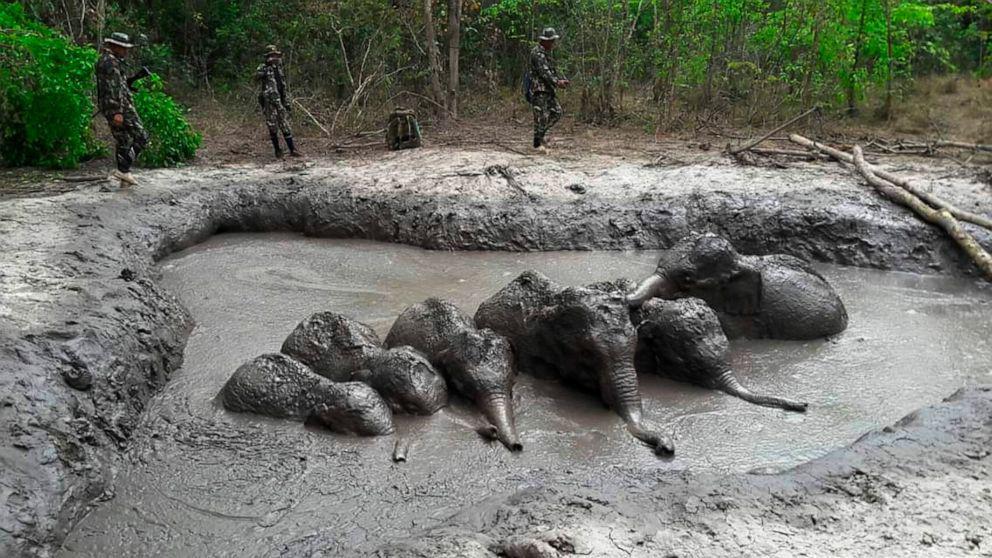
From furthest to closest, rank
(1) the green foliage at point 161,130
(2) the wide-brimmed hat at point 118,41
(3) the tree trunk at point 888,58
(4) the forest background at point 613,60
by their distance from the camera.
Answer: (4) the forest background at point 613,60 → (3) the tree trunk at point 888,58 → (1) the green foliage at point 161,130 → (2) the wide-brimmed hat at point 118,41

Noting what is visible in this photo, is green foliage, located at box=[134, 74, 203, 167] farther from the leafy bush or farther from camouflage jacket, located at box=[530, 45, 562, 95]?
A: camouflage jacket, located at box=[530, 45, 562, 95]

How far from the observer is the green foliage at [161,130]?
1198cm

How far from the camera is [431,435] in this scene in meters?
5.33

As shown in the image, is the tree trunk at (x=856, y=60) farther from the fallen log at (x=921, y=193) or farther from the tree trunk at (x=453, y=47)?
the tree trunk at (x=453, y=47)

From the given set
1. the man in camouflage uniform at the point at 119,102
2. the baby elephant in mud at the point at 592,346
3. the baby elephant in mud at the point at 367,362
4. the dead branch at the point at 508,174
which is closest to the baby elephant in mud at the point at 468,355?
the baby elephant in mud at the point at 367,362

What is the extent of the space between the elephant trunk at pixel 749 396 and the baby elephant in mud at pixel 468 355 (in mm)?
1620

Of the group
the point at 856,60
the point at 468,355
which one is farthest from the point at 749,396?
the point at 856,60

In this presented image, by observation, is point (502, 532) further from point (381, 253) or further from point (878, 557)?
point (381, 253)

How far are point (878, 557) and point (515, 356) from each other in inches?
121

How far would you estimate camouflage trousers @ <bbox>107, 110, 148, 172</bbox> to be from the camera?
34.6 feet

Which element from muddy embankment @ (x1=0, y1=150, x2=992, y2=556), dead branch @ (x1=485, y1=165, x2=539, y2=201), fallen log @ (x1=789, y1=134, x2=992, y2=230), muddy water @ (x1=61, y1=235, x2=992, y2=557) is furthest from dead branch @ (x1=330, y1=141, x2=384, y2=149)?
fallen log @ (x1=789, y1=134, x2=992, y2=230)

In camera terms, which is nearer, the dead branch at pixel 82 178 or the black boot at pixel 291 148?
the dead branch at pixel 82 178

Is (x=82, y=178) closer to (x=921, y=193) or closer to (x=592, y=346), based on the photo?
(x=592, y=346)

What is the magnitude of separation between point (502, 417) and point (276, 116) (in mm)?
9453
